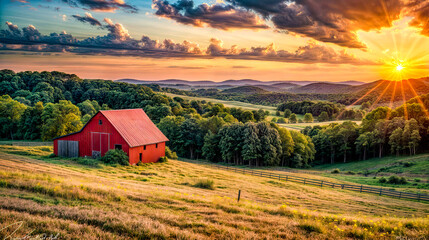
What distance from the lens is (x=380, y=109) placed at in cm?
7450

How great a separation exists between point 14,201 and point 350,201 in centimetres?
2653

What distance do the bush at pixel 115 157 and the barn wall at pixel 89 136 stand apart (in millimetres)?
1902

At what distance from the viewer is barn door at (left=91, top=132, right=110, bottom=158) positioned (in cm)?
3612

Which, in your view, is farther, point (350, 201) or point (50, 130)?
point (50, 130)

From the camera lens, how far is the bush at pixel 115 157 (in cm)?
3244

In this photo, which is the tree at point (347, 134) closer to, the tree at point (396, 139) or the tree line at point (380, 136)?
the tree line at point (380, 136)

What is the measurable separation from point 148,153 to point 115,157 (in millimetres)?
6497

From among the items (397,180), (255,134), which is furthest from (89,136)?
(397,180)

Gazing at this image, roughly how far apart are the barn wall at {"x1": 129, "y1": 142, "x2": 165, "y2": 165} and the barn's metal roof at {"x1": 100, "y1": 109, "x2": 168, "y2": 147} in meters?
0.79

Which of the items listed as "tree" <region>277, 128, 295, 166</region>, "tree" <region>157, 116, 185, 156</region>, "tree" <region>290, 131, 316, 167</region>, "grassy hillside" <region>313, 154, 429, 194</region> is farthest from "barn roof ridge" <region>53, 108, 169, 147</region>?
"tree" <region>290, 131, 316, 167</region>

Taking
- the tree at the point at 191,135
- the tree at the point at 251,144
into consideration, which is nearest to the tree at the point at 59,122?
the tree at the point at 191,135

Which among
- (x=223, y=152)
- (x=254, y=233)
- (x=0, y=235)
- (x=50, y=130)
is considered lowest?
(x=223, y=152)

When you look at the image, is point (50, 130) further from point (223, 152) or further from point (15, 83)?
point (15, 83)

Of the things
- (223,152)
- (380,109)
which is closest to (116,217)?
(223,152)
